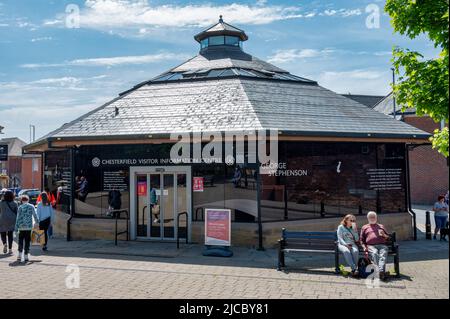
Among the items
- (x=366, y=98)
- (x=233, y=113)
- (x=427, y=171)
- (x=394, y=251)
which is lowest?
(x=394, y=251)

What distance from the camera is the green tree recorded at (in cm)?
723

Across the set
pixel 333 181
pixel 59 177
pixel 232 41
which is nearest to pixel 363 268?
pixel 333 181

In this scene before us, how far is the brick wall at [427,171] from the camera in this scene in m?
25.3

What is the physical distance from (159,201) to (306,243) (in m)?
5.32

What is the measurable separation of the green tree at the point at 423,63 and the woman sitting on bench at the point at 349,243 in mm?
2450

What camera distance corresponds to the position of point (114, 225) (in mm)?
12383

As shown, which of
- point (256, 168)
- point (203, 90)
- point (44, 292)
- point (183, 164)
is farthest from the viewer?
point (203, 90)

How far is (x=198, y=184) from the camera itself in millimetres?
11914

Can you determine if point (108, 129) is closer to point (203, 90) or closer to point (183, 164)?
point (183, 164)

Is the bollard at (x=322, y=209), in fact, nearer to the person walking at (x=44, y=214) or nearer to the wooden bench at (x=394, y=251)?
the wooden bench at (x=394, y=251)

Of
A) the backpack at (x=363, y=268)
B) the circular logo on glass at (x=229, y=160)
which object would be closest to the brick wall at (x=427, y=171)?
the circular logo on glass at (x=229, y=160)

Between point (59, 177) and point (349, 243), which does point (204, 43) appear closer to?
Answer: point (59, 177)
